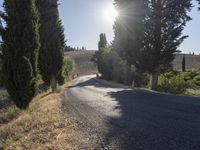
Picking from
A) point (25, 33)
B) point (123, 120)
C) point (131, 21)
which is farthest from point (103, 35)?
point (123, 120)

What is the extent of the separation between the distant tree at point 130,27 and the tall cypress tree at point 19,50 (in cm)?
1442

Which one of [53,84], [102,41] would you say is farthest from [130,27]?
[102,41]

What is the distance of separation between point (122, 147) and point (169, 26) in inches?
868

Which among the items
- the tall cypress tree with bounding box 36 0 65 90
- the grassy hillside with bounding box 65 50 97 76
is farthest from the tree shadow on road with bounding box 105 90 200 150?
the grassy hillside with bounding box 65 50 97 76

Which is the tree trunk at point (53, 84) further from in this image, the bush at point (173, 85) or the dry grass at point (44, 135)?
the dry grass at point (44, 135)

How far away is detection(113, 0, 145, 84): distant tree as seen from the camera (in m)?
29.1

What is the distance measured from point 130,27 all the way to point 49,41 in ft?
27.9

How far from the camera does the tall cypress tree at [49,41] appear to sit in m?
29.6

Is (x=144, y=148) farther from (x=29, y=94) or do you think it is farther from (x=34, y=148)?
(x=29, y=94)

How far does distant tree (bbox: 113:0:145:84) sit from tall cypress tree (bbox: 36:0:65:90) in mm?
7148

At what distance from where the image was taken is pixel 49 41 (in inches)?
1186

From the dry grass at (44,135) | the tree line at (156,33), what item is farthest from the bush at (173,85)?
the dry grass at (44,135)

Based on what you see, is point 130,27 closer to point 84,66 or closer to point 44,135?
point 44,135

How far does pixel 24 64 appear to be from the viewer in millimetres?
15414
